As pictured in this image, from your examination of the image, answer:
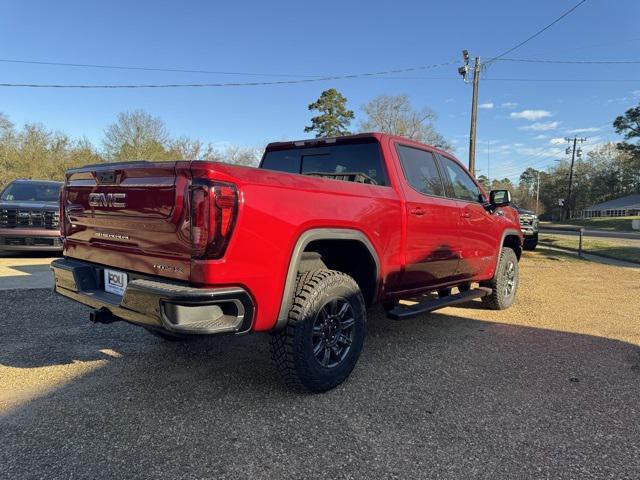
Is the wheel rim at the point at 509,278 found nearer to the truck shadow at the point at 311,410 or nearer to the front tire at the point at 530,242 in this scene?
the truck shadow at the point at 311,410

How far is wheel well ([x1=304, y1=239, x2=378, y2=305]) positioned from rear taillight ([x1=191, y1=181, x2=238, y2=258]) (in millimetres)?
Result: 1004

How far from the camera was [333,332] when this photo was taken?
10.7 feet

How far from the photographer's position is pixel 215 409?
2896 mm

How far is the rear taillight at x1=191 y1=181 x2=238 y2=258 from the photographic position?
2.41m

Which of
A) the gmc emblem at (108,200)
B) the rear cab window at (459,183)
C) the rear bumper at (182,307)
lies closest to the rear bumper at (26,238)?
the gmc emblem at (108,200)

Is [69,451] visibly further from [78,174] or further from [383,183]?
[383,183]

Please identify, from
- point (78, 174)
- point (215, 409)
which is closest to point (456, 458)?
point (215, 409)

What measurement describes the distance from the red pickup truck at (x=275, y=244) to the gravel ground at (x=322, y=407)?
417mm

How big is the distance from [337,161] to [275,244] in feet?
5.85

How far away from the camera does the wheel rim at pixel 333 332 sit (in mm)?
3145

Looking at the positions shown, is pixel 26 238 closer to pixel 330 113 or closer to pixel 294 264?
pixel 294 264

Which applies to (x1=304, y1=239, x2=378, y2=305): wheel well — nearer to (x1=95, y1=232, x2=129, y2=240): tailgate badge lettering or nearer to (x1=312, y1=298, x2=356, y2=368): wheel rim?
(x1=312, y1=298, x2=356, y2=368): wheel rim

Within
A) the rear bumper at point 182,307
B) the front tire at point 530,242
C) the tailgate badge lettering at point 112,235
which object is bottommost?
the front tire at point 530,242

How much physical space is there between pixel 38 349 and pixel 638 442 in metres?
4.60
